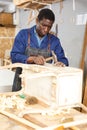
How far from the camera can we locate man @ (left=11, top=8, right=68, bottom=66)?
2026mm

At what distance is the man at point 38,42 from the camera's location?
2.03 meters

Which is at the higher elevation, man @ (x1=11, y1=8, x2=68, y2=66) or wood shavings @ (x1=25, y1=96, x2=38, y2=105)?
man @ (x1=11, y1=8, x2=68, y2=66)

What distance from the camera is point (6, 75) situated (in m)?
3.05

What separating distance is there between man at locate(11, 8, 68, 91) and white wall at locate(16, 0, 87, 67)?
58.0 inches

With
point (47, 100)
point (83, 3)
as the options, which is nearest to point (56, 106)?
point (47, 100)

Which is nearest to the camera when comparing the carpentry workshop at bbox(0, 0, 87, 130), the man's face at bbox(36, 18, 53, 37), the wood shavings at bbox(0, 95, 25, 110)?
the carpentry workshop at bbox(0, 0, 87, 130)

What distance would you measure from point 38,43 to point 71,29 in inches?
71.2

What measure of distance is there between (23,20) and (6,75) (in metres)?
2.81

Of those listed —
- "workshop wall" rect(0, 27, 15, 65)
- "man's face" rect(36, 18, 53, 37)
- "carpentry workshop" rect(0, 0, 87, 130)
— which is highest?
"man's face" rect(36, 18, 53, 37)

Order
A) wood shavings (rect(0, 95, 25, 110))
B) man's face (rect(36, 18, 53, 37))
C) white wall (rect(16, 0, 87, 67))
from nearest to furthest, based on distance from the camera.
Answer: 1. wood shavings (rect(0, 95, 25, 110))
2. man's face (rect(36, 18, 53, 37))
3. white wall (rect(16, 0, 87, 67))

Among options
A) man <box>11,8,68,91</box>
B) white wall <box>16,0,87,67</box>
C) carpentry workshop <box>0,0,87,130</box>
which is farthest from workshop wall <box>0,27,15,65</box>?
man <box>11,8,68,91</box>

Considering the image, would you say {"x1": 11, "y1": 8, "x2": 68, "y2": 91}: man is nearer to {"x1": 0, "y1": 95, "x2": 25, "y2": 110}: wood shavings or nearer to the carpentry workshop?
the carpentry workshop

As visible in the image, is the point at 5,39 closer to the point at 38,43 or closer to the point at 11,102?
the point at 38,43

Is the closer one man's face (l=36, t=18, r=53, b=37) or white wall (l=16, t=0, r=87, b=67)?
man's face (l=36, t=18, r=53, b=37)
